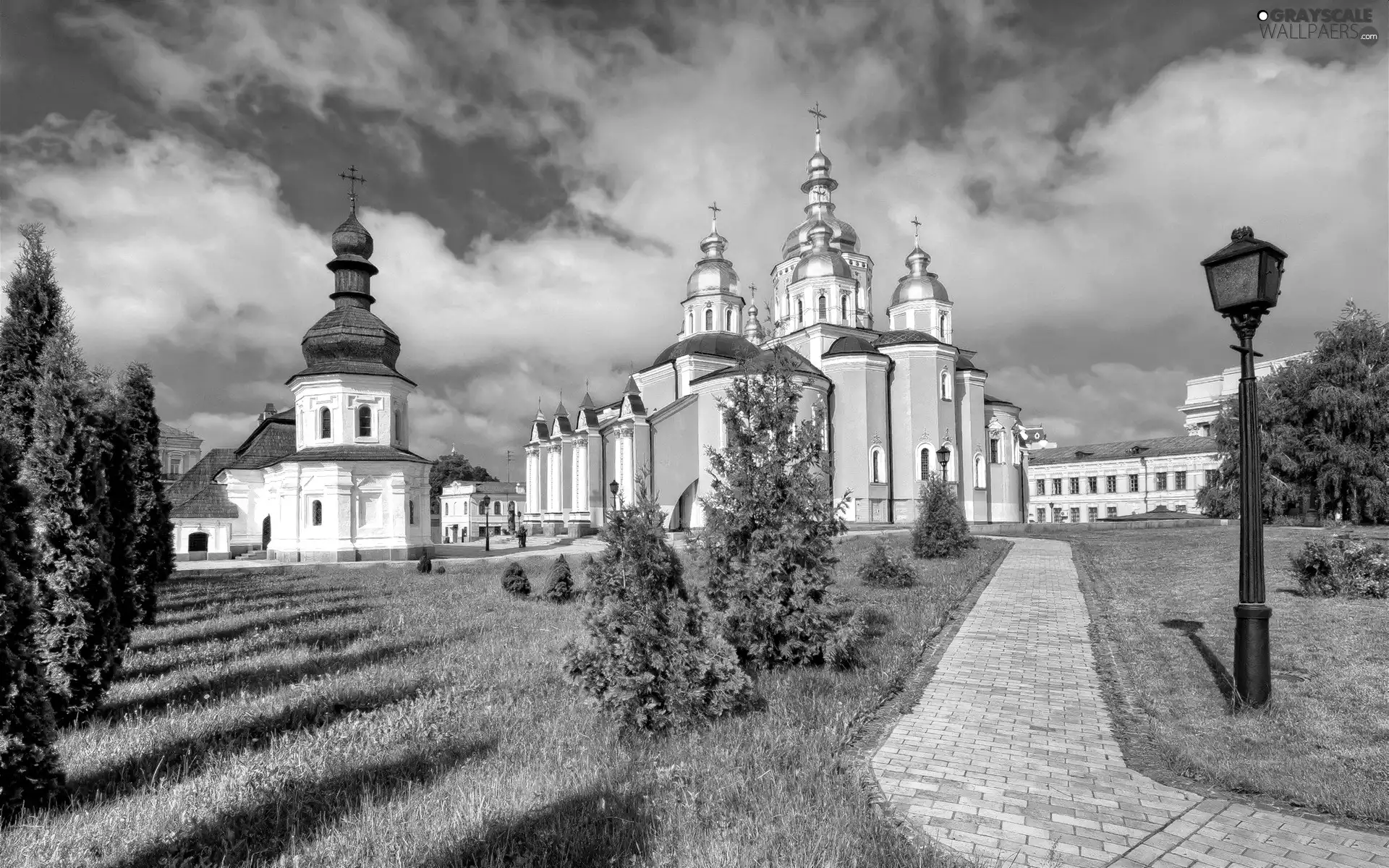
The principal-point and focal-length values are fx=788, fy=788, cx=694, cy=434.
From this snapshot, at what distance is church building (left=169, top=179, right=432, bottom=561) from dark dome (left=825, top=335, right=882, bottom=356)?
19475 mm

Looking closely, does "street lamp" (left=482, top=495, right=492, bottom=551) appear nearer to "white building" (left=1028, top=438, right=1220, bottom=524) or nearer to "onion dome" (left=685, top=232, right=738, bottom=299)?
"onion dome" (left=685, top=232, right=738, bottom=299)

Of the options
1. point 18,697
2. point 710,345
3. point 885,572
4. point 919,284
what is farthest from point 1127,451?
point 18,697

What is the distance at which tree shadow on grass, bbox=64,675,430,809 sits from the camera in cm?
481

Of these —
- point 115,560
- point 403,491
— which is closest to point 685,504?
point 403,491

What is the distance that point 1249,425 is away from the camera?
6.02 metres

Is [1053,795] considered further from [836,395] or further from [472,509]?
[472,509]

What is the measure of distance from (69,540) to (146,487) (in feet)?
34.5

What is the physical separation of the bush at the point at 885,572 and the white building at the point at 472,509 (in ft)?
216

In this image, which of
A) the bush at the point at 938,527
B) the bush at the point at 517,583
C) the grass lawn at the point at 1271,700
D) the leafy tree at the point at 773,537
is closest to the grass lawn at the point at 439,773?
the leafy tree at the point at 773,537

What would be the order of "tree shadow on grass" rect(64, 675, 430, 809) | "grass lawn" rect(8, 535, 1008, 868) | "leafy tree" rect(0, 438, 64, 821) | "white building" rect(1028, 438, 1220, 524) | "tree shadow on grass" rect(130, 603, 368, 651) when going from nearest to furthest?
"grass lawn" rect(8, 535, 1008, 868) < "leafy tree" rect(0, 438, 64, 821) < "tree shadow on grass" rect(64, 675, 430, 809) < "tree shadow on grass" rect(130, 603, 368, 651) < "white building" rect(1028, 438, 1220, 524)

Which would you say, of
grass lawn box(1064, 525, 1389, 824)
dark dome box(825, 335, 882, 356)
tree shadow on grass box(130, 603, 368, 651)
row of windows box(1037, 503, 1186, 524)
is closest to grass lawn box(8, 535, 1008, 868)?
tree shadow on grass box(130, 603, 368, 651)

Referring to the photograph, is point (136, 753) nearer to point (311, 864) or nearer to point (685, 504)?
point (311, 864)

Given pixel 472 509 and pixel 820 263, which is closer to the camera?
pixel 820 263

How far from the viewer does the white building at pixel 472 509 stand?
261 feet
